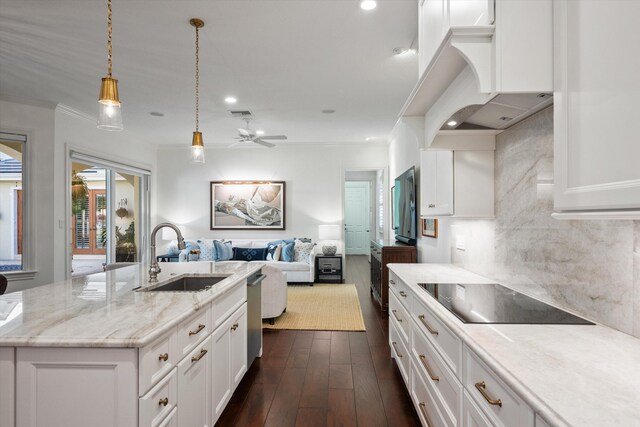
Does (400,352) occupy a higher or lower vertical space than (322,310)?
higher

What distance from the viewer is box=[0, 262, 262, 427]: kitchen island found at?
1152mm

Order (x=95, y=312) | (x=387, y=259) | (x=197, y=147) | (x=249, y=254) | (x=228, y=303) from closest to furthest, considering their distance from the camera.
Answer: (x=95, y=312) → (x=228, y=303) → (x=197, y=147) → (x=387, y=259) → (x=249, y=254)

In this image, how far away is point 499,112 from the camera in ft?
5.53

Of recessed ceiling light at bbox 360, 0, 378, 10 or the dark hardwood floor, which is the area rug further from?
recessed ceiling light at bbox 360, 0, 378, 10

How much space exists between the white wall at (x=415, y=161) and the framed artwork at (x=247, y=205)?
2.29m

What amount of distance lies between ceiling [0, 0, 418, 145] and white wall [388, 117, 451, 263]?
0.49m

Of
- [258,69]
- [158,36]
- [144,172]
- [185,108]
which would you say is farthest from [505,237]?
[144,172]

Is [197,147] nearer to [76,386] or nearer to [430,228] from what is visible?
[76,386]

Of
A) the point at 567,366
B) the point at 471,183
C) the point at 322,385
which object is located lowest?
the point at 322,385

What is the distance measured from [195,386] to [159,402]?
35 centimetres

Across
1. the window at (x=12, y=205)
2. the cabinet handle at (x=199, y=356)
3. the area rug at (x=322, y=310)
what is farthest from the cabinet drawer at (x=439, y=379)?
the window at (x=12, y=205)

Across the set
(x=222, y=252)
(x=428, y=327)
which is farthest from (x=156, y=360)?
(x=222, y=252)

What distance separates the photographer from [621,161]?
2.73 feet

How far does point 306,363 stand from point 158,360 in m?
1.91
